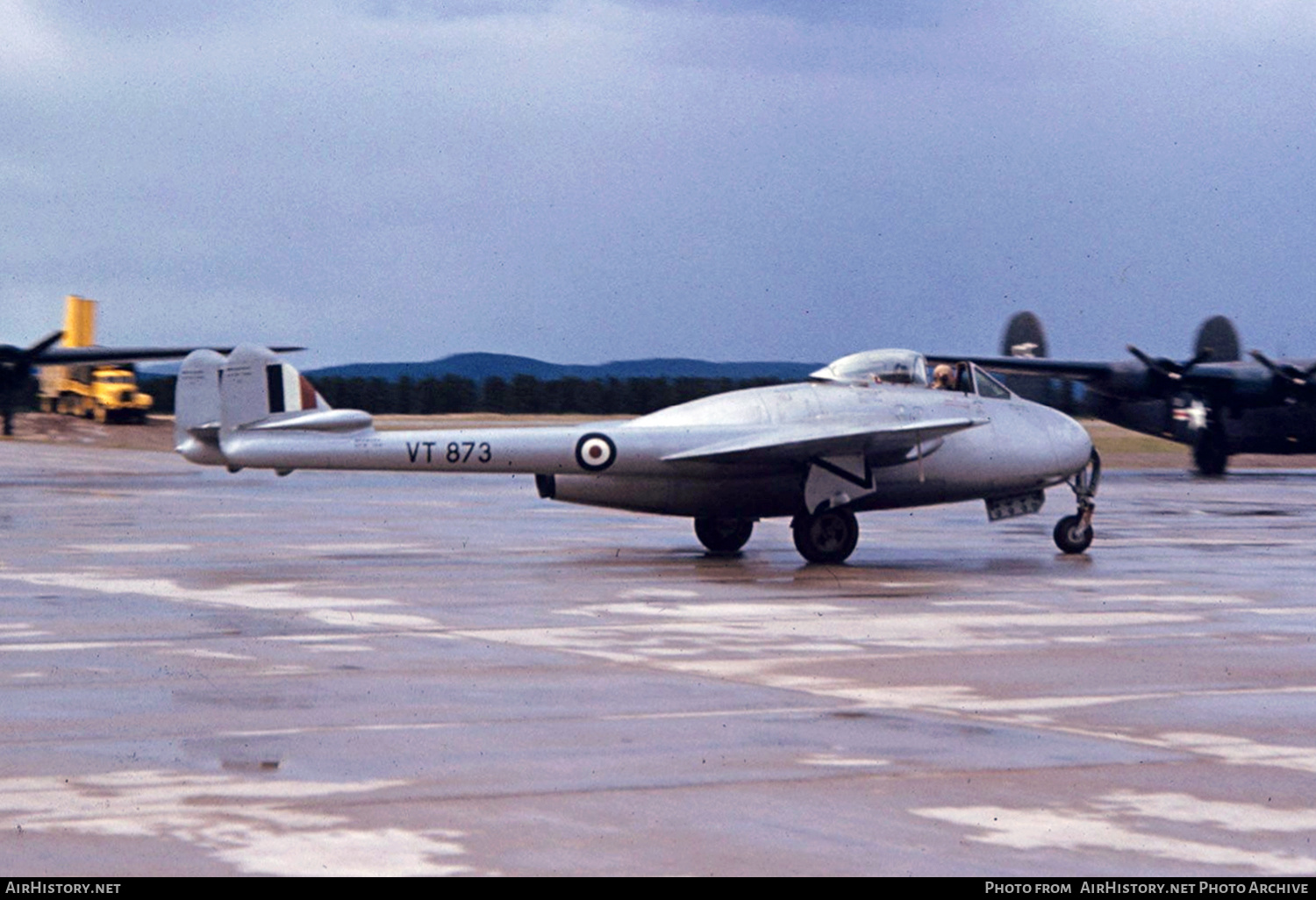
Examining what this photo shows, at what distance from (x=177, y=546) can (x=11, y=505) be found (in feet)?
29.4

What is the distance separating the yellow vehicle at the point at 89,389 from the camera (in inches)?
2837

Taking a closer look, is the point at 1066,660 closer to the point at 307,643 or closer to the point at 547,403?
the point at 307,643

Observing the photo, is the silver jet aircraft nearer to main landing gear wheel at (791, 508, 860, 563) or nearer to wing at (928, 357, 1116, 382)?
main landing gear wheel at (791, 508, 860, 563)

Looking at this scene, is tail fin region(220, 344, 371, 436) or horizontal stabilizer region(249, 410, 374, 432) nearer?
horizontal stabilizer region(249, 410, 374, 432)

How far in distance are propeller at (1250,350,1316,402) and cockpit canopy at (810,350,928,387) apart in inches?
967

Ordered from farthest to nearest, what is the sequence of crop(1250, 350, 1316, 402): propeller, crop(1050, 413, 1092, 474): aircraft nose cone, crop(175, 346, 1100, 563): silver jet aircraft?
crop(1250, 350, 1316, 402): propeller, crop(1050, 413, 1092, 474): aircraft nose cone, crop(175, 346, 1100, 563): silver jet aircraft

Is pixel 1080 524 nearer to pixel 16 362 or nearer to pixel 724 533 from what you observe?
pixel 724 533

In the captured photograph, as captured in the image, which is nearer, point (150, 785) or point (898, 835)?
point (898, 835)

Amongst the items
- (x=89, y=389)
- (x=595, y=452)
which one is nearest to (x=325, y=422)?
(x=595, y=452)

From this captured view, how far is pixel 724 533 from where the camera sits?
70.8ft

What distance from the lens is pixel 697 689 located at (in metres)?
11.4

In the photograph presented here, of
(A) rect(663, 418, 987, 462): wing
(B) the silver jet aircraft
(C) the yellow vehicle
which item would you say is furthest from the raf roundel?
(C) the yellow vehicle

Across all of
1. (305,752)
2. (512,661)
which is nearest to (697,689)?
(512,661)

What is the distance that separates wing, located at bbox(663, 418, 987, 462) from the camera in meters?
20.0
